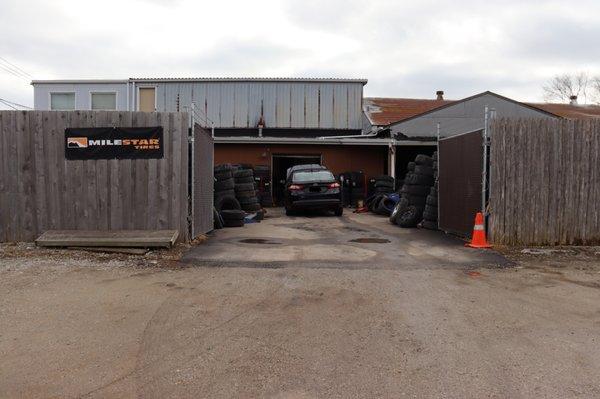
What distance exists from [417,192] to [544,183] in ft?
14.1

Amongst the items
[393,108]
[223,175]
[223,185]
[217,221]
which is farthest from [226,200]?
[393,108]

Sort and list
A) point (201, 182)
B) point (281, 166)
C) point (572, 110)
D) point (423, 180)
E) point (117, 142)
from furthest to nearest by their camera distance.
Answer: point (572, 110), point (281, 166), point (423, 180), point (201, 182), point (117, 142)

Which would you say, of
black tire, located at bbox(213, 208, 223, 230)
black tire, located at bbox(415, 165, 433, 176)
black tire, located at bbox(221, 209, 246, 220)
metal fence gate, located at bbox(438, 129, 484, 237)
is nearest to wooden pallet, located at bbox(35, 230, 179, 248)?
black tire, located at bbox(213, 208, 223, 230)

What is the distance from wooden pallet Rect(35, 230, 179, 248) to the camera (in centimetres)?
888

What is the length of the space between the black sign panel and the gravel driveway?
6.36 ft

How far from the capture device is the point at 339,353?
4551mm

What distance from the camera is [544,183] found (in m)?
9.96

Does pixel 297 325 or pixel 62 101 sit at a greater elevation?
pixel 62 101

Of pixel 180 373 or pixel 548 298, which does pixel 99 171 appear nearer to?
pixel 180 373

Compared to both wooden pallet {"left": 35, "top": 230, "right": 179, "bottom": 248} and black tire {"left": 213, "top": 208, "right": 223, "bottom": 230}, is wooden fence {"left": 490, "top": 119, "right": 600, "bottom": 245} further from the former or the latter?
black tire {"left": 213, "top": 208, "right": 223, "bottom": 230}

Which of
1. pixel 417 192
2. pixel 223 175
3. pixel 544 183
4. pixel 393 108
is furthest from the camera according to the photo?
pixel 393 108

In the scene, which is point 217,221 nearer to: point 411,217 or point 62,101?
point 411,217

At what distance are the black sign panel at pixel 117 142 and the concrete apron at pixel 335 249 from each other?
6.63 ft

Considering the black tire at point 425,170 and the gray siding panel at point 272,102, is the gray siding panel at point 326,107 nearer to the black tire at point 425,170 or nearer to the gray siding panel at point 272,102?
the gray siding panel at point 272,102
